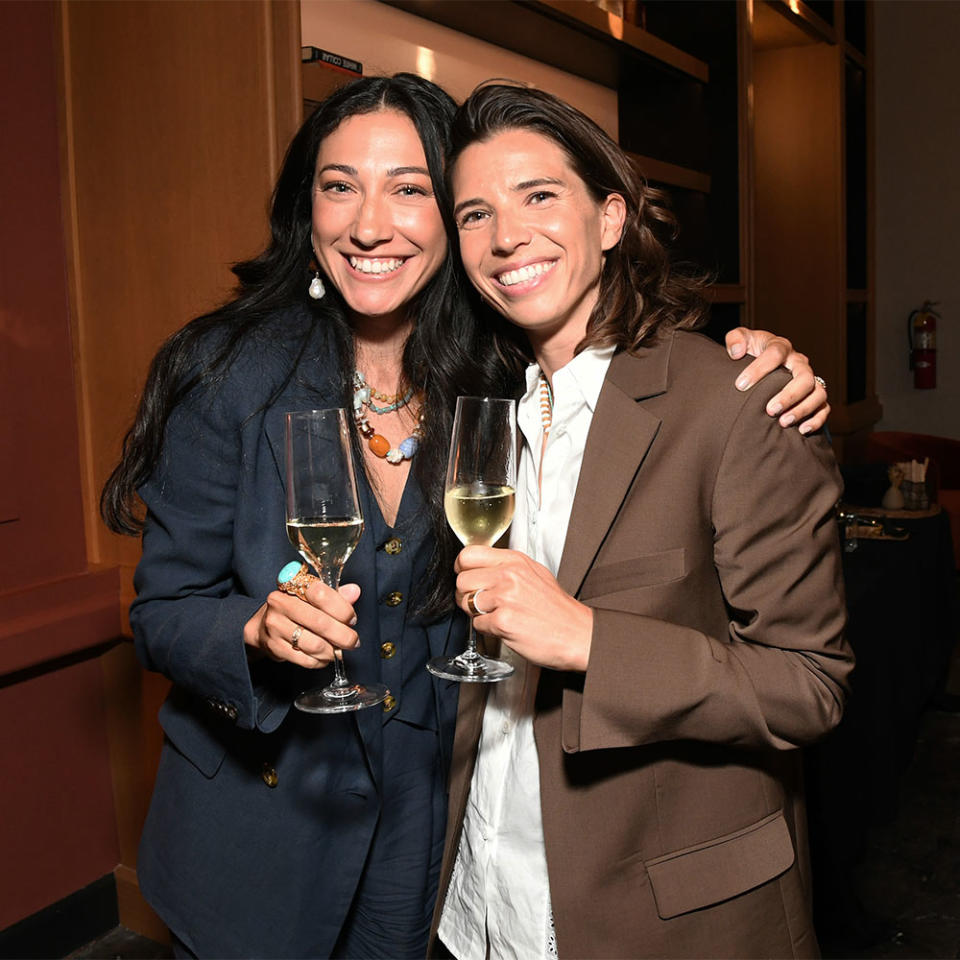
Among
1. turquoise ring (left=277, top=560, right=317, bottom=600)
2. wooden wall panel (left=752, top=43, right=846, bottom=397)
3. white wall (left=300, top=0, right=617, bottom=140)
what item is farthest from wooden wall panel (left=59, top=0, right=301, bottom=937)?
wooden wall panel (left=752, top=43, right=846, bottom=397)

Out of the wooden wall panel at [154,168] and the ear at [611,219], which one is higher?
the wooden wall panel at [154,168]

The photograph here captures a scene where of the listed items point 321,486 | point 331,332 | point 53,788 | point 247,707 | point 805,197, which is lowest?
point 53,788

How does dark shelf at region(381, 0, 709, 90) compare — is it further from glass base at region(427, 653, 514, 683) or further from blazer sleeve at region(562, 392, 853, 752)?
glass base at region(427, 653, 514, 683)

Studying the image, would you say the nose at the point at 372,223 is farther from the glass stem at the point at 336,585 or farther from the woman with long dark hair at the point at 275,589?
the glass stem at the point at 336,585

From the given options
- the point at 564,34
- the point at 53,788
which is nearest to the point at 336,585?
the point at 53,788

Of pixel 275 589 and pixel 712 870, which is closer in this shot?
pixel 712 870

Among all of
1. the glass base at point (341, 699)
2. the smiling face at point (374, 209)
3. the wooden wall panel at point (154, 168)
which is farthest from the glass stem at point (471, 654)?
the wooden wall panel at point (154, 168)

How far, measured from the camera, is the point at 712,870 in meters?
1.25

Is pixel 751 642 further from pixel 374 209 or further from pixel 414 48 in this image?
pixel 414 48

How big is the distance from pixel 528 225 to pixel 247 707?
→ 30.5 inches

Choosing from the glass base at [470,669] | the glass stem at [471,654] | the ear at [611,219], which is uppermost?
the ear at [611,219]

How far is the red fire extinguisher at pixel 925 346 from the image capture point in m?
6.76

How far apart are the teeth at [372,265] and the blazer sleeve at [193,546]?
284 millimetres

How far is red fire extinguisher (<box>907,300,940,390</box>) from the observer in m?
6.76
